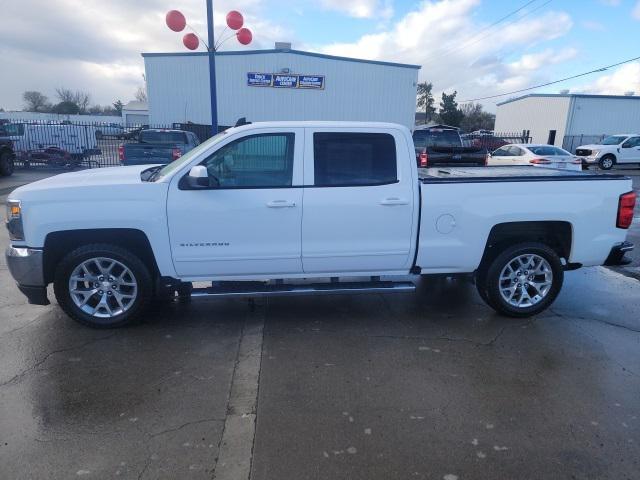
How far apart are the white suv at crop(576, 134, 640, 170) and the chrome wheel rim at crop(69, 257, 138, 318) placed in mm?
25723

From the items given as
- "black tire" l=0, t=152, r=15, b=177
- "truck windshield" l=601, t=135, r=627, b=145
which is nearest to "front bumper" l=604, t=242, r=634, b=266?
"black tire" l=0, t=152, r=15, b=177

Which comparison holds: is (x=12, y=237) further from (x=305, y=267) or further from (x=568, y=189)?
(x=568, y=189)

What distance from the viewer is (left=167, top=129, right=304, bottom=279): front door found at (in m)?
4.09

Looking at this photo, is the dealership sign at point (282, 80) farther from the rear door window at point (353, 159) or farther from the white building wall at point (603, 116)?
the white building wall at point (603, 116)

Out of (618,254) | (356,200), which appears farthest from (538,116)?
(356,200)

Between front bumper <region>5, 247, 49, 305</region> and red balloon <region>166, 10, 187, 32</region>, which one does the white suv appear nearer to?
red balloon <region>166, 10, 187, 32</region>

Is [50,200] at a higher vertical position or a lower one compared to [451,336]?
higher

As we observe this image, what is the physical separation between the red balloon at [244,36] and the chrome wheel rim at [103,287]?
928cm

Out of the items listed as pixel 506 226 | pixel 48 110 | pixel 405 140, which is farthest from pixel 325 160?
pixel 48 110

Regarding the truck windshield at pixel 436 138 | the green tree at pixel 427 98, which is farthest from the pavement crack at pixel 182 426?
the green tree at pixel 427 98

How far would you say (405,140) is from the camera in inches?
175

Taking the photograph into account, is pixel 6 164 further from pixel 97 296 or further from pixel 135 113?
pixel 135 113

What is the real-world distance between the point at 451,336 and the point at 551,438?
1514 mm

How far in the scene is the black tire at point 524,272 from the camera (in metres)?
4.61
